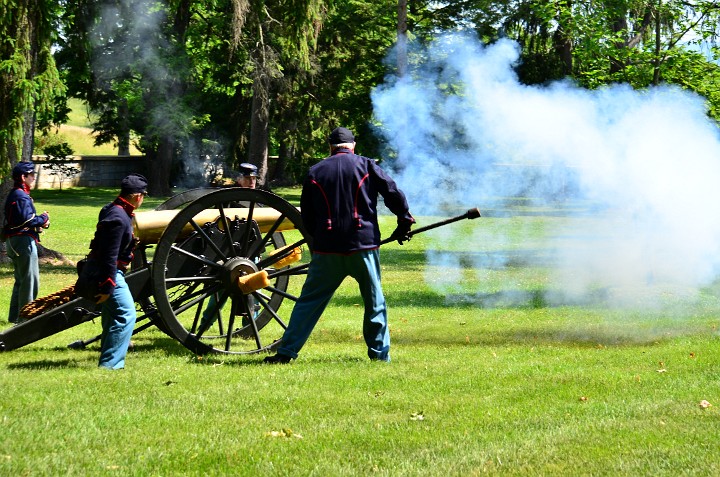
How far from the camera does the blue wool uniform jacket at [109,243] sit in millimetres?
7430

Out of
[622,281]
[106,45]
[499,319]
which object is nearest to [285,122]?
[106,45]

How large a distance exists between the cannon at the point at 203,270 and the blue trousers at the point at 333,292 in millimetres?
468

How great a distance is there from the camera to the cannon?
26.5ft

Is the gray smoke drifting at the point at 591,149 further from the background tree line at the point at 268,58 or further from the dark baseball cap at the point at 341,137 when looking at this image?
the dark baseball cap at the point at 341,137

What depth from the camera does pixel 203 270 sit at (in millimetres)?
8625

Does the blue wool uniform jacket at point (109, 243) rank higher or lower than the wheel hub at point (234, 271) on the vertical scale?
higher

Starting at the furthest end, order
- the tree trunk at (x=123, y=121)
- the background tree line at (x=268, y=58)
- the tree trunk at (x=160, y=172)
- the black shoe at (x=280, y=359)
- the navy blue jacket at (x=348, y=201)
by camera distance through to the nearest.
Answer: the tree trunk at (x=160, y=172)
the tree trunk at (x=123, y=121)
the background tree line at (x=268, y=58)
the black shoe at (x=280, y=359)
the navy blue jacket at (x=348, y=201)

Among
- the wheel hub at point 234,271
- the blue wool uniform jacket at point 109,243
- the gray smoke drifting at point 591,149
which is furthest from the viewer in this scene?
the gray smoke drifting at point 591,149

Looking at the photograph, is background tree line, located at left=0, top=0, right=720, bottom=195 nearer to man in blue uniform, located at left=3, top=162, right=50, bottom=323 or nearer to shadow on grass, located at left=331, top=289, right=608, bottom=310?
shadow on grass, located at left=331, top=289, right=608, bottom=310

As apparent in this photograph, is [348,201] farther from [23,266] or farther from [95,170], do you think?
[95,170]

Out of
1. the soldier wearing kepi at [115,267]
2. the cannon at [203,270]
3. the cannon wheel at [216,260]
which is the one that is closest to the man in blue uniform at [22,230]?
the cannon at [203,270]

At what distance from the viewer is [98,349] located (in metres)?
8.89

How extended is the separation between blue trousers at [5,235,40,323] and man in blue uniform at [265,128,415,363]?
3.51 metres

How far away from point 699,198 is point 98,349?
7.96 meters
